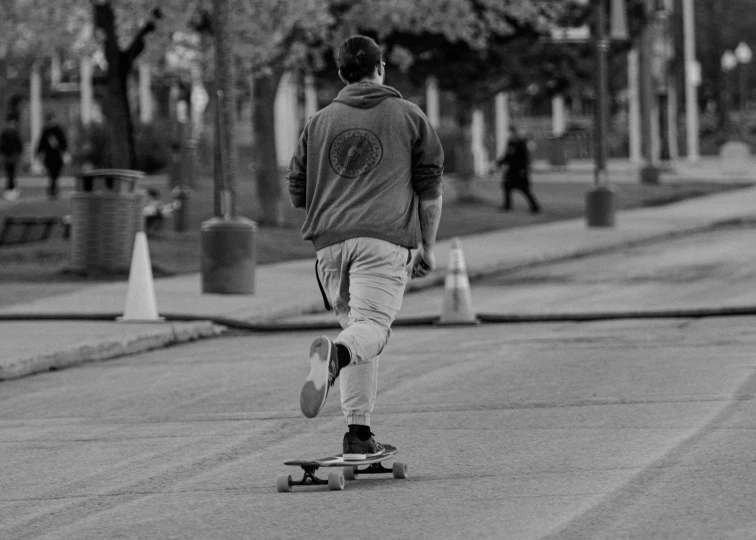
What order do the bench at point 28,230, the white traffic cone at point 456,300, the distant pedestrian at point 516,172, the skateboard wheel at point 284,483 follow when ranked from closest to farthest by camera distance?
the skateboard wheel at point 284,483 < the white traffic cone at point 456,300 < the bench at point 28,230 < the distant pedestrian at point 516,172

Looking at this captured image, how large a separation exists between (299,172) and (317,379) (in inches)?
47.0

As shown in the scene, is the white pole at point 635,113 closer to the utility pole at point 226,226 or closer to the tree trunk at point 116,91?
the tree trunk at point 116,91

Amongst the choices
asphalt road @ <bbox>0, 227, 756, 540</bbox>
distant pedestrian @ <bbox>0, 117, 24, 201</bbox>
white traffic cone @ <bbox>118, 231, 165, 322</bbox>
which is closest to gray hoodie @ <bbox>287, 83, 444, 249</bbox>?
asphalt road @ <bbox>0, 227, 756, 540</bbox>

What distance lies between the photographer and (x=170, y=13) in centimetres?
2359

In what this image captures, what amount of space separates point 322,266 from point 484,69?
86.6ft

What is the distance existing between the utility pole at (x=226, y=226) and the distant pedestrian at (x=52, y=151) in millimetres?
17122

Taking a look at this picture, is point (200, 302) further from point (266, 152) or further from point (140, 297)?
point (266, 152)

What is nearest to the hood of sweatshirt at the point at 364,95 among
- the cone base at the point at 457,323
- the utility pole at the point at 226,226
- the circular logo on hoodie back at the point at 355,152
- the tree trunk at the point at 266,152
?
the circular logo on hoodie back at the point at 355,152

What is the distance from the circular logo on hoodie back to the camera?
7.42 meters

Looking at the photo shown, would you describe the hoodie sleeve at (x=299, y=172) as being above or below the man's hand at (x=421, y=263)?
above

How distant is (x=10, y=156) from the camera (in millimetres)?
36406

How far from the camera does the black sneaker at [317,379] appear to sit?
687 centimetres

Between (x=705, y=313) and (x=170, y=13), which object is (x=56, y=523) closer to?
(x=705, y=313)

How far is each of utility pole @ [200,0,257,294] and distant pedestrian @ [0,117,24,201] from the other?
18.0 metres
